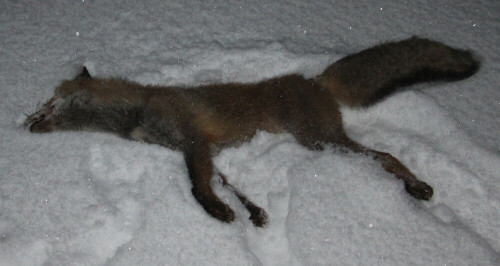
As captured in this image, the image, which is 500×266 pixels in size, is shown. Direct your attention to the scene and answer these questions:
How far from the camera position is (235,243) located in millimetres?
2467

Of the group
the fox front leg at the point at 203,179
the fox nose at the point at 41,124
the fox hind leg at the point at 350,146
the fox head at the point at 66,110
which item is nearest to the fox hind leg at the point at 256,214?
the fox front leg at the point at 203,179

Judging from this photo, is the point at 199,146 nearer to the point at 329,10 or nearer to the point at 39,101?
the point at 39,101

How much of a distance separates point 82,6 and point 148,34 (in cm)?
83

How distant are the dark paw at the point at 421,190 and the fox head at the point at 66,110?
2438mm

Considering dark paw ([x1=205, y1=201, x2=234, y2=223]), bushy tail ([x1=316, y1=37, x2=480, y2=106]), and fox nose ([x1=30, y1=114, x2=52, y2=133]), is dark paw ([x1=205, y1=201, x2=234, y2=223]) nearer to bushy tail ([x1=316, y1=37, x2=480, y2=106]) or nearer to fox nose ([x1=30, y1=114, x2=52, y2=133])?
bushy tail ([x1=316, y1=37, x2=480, y2=106])

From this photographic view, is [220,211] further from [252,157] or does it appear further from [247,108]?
[247,108]

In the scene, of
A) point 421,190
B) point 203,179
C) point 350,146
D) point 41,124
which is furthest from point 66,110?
point 421,190

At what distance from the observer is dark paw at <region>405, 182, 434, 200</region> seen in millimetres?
2518

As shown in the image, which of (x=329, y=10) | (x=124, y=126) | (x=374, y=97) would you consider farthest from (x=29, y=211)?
(x=329, y=10)

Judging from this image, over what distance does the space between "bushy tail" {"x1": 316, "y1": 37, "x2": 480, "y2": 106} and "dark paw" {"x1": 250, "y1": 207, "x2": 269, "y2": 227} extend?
3.40ft

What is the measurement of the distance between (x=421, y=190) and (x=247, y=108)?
4.49 ft

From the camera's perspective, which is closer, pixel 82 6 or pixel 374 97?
pixel 374 97

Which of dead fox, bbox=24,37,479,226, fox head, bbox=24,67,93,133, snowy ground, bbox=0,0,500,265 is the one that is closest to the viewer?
snowy ground, bbox=0,0,500,265

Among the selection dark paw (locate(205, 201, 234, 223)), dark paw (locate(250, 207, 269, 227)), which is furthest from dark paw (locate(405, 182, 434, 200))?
dark paw (locate(205, 201, 234, 223))
